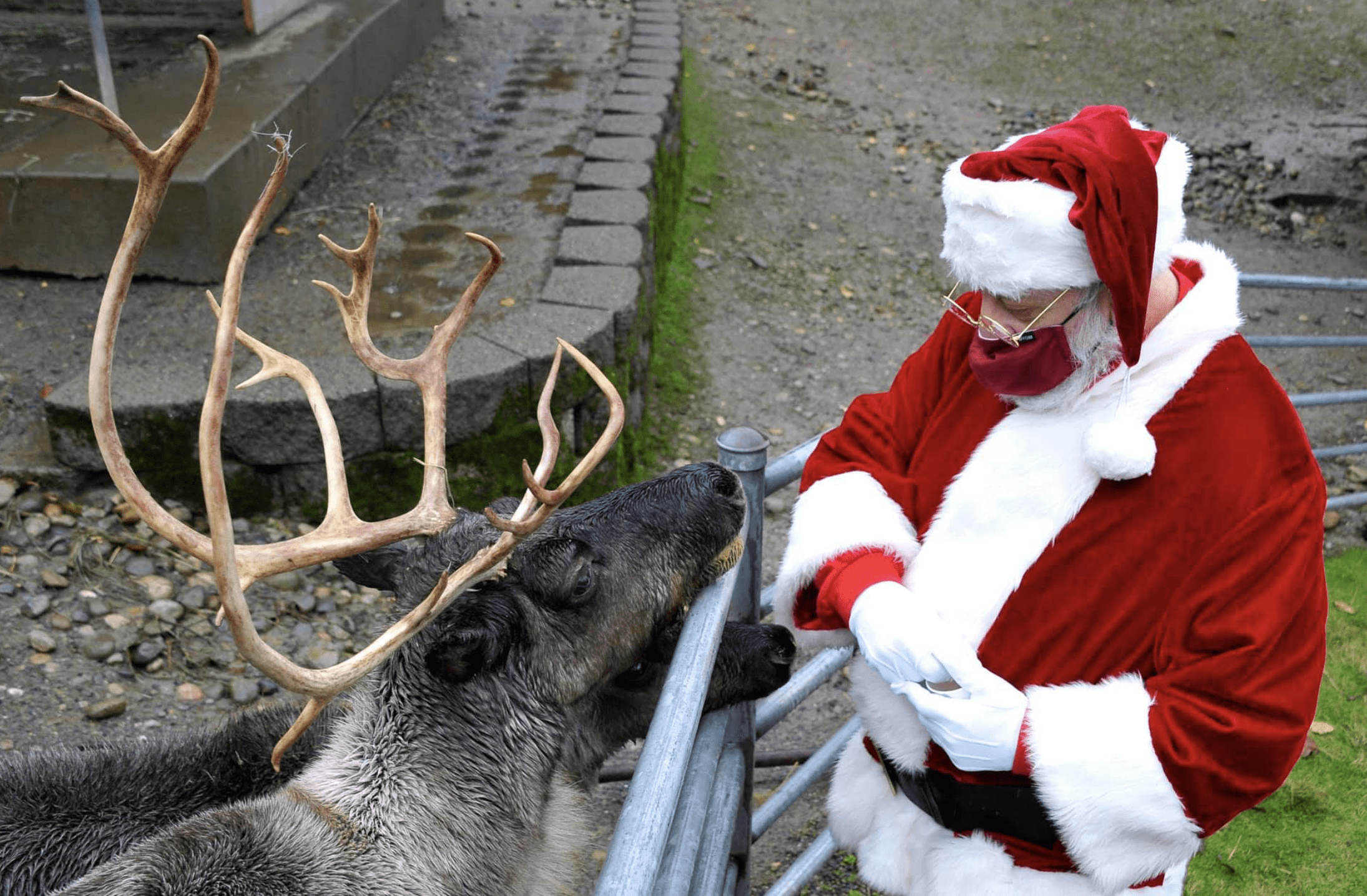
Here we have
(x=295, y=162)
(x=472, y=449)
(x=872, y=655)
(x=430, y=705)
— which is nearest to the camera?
(x=872, y=655)

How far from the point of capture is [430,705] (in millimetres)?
2127

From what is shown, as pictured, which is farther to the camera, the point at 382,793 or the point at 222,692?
the point at 222,692

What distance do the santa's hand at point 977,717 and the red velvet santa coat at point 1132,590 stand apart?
0.04 metres

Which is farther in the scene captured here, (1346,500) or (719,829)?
(1346,500)

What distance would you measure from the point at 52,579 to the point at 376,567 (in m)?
2.04

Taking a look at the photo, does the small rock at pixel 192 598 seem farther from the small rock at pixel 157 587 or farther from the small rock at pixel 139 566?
the small rock at pixel 139 566

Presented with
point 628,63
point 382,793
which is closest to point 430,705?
point 382,793

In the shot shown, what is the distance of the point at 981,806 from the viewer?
1.99 metres

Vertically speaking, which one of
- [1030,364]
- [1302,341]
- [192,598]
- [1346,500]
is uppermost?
[1030,364]

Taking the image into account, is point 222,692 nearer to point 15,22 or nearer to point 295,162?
point 295,162

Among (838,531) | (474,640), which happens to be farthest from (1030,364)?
(474,640)

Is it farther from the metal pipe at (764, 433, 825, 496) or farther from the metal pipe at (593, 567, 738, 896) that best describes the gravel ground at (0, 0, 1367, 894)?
the metal pipe at (593, 567, 738, 896)

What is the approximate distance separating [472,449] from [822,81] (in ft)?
26.7

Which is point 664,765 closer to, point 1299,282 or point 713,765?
point 713,765
